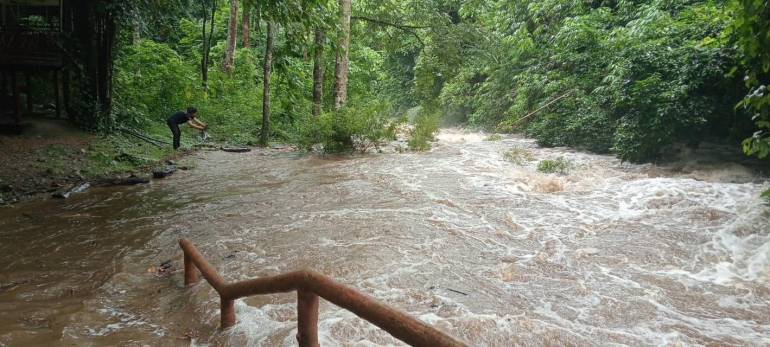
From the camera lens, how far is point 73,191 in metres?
8.66

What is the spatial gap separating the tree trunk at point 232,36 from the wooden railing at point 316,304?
17233 millimetres

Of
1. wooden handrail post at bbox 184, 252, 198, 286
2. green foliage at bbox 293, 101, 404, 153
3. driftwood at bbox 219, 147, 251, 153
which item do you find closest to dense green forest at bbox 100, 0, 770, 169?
green foliage at bbox 293, 101, 404, 153

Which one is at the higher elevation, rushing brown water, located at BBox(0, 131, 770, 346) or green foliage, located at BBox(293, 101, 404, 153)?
green foliage, located at BBox(293, 101, 404, 153)

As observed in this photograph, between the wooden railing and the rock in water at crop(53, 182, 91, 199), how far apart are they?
18.8 ft

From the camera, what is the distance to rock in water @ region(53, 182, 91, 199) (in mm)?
8297

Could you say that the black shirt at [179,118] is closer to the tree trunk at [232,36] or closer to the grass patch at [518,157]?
the tree trunk at [232,36]

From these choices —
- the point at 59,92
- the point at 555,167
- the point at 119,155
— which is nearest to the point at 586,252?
the point at 555,167

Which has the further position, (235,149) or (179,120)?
(235,149)

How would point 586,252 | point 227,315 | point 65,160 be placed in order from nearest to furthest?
point 227,315 → point 586,252 → point 65,160

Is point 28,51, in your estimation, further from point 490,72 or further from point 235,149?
point 490,72

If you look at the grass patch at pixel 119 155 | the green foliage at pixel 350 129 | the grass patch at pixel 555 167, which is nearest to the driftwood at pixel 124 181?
the grass patch at pixel 119 155

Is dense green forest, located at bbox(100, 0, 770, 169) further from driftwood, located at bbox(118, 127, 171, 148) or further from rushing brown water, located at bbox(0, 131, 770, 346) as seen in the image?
rushing brown water, located at bbox(0, 131, 770, 346)

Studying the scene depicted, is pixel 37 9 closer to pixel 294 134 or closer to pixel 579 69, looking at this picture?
pixel 294 134

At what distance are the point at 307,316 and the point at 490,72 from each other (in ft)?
69.7
